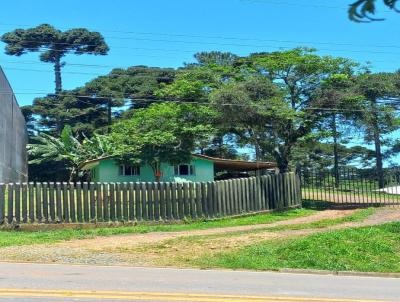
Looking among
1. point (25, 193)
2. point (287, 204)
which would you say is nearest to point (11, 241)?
point (25, 193)

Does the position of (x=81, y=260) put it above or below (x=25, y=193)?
below

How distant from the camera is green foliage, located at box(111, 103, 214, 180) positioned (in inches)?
1053

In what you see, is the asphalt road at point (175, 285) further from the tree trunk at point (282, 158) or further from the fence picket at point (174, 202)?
the tree trunk at point (282, 158)

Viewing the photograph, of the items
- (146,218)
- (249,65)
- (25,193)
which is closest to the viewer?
(25,193)

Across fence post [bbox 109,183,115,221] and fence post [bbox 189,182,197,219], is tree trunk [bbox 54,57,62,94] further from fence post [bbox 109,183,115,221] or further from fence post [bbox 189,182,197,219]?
fence post [bbox 109,183,115,221]

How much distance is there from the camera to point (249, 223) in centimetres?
1977

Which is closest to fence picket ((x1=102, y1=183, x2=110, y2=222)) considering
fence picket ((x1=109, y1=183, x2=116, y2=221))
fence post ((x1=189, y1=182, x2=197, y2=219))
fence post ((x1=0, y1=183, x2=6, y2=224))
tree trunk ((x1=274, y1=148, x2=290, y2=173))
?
fence picket ((x1=109, y1=183, x2=116, y2=221))

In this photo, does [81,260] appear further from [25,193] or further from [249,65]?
[249,65]

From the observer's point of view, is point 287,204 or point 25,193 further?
point 287,204

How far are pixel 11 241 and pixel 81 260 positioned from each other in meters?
3.55

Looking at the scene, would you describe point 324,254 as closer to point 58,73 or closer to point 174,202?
point 174,202

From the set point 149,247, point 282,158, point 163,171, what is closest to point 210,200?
point 149,247

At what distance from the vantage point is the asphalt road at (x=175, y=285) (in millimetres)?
8055

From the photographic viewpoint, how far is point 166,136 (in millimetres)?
26469
